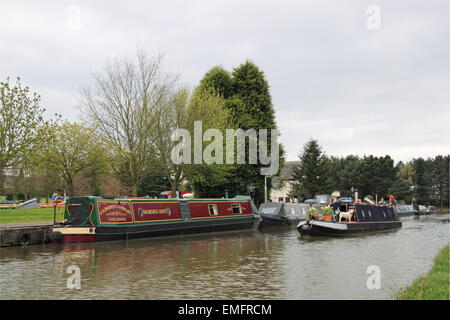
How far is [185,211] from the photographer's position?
3078cm

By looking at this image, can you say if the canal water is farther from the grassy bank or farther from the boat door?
the boat door

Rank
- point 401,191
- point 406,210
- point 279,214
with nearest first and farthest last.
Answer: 1. point 279,214
2. point 406,210
3. point 401,191

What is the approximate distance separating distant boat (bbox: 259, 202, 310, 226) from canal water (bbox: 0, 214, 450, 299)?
1212cm

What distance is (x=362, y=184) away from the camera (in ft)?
263

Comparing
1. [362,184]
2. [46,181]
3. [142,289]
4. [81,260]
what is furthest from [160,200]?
[362,184]

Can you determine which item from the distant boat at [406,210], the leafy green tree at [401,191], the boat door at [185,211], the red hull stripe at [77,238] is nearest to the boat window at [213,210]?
the boat door at [185,211]

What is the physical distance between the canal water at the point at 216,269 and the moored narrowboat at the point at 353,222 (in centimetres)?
320

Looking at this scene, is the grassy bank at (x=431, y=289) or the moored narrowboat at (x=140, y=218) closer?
the grassy bank at (x=431, y=289)

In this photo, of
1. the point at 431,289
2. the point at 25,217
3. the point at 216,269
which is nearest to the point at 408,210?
the point at 25,217

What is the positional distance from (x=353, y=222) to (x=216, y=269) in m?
16.5

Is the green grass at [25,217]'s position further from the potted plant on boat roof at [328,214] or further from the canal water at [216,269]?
the potted plant on boat roof at [328,214]

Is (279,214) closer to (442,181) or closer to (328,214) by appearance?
(328,214)

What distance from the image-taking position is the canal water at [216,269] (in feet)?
41.6

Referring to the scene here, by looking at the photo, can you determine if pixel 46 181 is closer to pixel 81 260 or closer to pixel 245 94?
pixel 245 94
